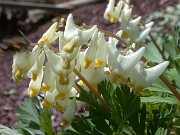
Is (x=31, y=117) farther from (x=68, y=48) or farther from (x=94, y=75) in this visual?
(x=68, y=48)

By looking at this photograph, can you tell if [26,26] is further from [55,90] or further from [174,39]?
[55,90]

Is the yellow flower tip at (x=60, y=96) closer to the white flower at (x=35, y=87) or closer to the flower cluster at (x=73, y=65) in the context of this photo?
the flower cluster at (x=73, y=65)

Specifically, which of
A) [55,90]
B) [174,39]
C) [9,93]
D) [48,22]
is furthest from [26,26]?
[55,90]

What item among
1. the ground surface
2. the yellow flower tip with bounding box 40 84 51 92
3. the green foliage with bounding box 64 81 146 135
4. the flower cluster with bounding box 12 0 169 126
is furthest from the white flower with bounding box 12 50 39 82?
the ground surface

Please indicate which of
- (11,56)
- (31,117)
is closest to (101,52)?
(31,117)

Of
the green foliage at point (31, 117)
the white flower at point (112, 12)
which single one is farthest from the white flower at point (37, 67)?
the white flower at point (112, 12)

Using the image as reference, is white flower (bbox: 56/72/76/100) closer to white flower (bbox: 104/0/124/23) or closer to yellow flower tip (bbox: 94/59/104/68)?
yellow flower tip (bbox: 94/59/104/68)
